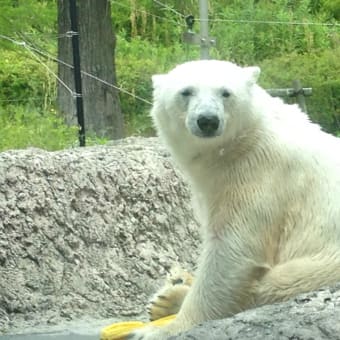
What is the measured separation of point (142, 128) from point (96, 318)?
175 inches

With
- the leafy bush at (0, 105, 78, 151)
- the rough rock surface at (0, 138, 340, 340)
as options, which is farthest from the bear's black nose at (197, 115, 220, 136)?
the leafy bush at (0, 105, 78, 151)

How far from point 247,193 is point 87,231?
1.92m

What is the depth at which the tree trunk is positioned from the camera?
344 inches

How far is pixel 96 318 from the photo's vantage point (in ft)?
16.1

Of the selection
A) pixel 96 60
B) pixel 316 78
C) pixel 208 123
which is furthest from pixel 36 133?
pixel 208 123

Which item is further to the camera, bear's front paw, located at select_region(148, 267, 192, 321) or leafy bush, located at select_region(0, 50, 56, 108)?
leafy bush, located at select_region(0, 50, 56, 108)

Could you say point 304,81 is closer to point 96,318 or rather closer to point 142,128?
point 142,128

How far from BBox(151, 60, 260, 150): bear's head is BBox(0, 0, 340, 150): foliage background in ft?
14.2

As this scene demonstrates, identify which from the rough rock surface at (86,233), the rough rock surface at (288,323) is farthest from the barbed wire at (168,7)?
the rough rock surface at (288,323)

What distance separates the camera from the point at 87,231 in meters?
5.16

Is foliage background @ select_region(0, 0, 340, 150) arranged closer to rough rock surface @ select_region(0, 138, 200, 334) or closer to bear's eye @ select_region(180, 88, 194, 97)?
rough rock surface @ select_region(0, 138, 200, 334)

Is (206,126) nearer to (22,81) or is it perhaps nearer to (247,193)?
(247,193)

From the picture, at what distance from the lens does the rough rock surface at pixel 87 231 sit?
4914mm

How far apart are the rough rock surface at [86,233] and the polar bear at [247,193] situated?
1565mm
